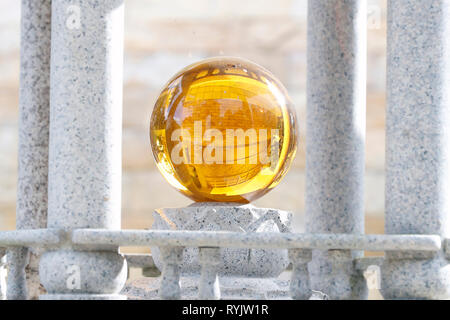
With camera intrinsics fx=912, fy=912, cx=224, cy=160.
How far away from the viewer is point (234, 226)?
383 inches

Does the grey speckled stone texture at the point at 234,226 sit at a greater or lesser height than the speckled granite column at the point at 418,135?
lesser

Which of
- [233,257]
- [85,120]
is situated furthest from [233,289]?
[85,120]

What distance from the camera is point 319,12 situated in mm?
11938

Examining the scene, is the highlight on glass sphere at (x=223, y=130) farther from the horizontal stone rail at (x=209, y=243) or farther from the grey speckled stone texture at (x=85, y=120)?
the horizontal stone rail at (x=209, y=243)

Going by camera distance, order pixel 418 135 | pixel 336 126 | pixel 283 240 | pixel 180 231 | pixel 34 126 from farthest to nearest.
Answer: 1. pixel 336 126
2. pixel 34 126
3. pixel 418 135
4. pixel 180 231
5. pixel 283 240

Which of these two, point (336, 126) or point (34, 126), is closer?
point (34, 126)

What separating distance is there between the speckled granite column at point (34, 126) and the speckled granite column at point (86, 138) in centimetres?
155

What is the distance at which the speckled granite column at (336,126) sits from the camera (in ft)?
38.3

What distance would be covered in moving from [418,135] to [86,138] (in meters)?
3.22

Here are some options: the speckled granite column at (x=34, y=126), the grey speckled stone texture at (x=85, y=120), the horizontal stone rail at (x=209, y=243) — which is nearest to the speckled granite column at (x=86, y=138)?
the grey speckled stone texture at (x=85, y=120)

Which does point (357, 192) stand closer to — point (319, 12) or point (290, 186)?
point (319, 12)

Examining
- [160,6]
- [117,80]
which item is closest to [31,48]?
[117,80]

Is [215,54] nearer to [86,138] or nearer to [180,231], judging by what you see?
[86,138]
